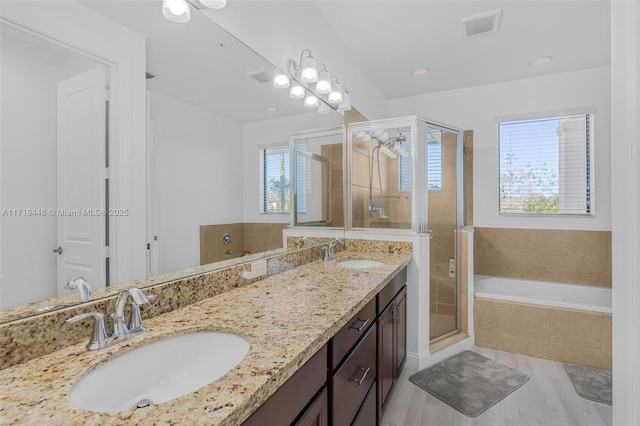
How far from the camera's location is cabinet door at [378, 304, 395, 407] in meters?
1.62

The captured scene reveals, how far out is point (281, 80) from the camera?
179 cm

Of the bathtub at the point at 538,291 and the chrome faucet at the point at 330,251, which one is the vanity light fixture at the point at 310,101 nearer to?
the chrome faucet at the point at 330,251

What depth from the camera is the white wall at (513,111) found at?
3.01m

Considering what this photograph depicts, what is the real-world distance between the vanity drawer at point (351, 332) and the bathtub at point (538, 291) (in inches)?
73.2

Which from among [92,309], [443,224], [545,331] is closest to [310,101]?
[443,224]

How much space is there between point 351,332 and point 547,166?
3.23 metres

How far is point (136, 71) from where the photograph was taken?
1.02 m

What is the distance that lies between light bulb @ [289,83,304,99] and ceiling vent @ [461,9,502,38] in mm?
1398

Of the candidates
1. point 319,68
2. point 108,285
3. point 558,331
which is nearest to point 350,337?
point 108,285

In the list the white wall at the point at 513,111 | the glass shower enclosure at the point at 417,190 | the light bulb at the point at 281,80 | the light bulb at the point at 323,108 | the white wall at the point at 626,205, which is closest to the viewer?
the white wall at the point at 626,205

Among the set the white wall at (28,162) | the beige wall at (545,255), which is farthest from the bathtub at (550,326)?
the white wall at (28,162)

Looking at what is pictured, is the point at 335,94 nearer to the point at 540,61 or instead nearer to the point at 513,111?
the point at 540,61

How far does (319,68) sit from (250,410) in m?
2.16

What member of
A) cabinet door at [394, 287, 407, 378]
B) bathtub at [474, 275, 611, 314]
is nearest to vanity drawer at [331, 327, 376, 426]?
cabinet door at [394, 287, 407, 378]
